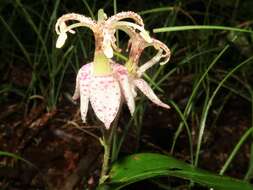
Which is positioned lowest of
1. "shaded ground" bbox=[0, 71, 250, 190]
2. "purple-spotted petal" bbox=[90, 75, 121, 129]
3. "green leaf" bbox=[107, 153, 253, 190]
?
"shaded ground" bbox=[0, 71, 250, 190]

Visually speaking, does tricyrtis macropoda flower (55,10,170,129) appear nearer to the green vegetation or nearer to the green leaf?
the green leaf

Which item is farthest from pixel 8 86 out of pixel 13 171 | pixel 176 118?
pixel 176 118

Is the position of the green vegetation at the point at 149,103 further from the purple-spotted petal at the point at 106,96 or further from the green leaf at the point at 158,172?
the purple-spotted petal at the point at 106,96

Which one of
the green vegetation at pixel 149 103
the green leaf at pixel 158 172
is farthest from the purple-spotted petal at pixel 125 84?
the green vegetation at pixel 149 103

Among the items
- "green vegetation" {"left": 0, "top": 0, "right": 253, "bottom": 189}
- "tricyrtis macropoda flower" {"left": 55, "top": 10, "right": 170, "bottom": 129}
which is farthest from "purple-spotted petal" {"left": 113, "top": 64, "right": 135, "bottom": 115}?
"green vegetation" {"left": 0, "top": 0, "right": 253, "bottom": 189}

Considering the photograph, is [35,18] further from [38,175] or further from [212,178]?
[212,178]

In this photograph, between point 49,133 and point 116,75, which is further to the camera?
point 49,133
